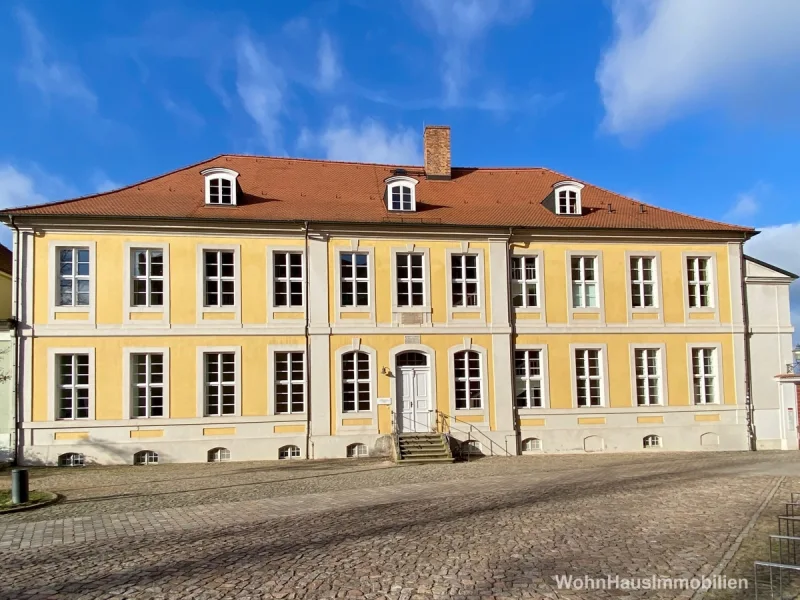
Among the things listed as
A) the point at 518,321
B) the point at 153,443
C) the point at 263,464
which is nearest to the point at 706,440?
the point at 518,321

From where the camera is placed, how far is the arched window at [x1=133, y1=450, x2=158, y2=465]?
21.7m

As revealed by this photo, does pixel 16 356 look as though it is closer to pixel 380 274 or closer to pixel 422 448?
pixel 380 274

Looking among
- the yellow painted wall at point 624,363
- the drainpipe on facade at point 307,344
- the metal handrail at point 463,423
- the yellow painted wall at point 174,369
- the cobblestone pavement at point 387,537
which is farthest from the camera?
the yellow painted wall at point 624,363

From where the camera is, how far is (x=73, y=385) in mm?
21766

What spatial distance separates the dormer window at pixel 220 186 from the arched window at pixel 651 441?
1665cm

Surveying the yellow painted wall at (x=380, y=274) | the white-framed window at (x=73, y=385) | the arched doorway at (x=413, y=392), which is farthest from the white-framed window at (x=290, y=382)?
the white-framed window at (x=73, y=385)

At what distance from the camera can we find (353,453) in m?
22.8

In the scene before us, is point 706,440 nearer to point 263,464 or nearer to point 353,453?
point 353,453

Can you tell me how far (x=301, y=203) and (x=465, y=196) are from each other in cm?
639

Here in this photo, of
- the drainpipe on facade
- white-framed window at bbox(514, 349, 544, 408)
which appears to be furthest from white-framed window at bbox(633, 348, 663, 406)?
the drainpipe on facade

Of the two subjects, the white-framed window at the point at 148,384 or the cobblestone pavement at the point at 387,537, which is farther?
the white-framed window at the point at 148,384

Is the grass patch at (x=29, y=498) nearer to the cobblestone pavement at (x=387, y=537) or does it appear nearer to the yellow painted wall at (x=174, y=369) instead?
the cobblestone pavement at (x=387, y=537)

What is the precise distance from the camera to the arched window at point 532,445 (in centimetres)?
2386

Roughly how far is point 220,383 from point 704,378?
17246 millimetres
